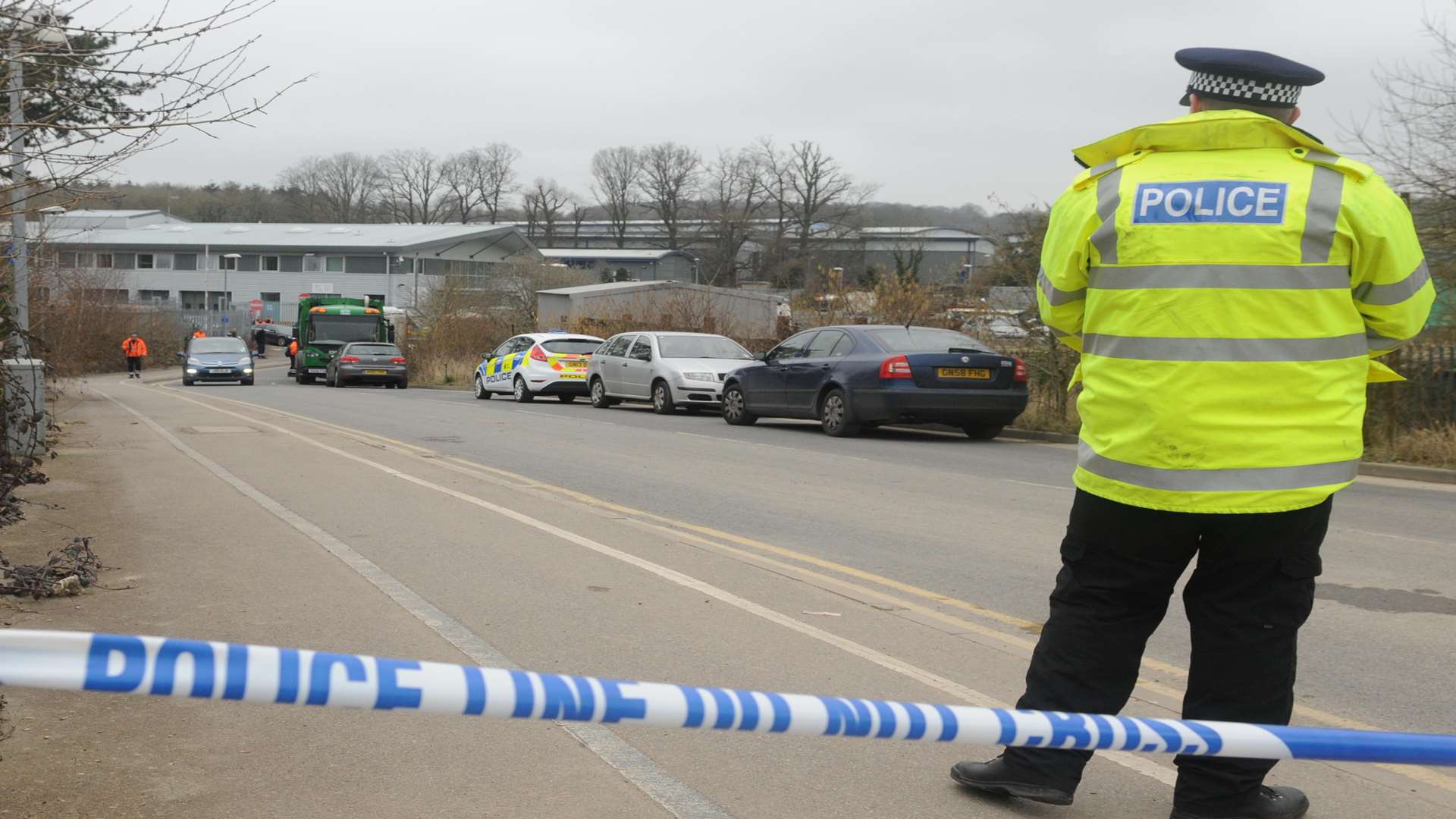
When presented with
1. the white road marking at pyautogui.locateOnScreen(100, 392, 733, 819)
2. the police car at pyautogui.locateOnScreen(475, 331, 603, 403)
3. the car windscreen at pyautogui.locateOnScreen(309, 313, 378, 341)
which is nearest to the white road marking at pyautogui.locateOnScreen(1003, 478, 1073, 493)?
the white road marking at pyautogui.locateOnScreen(100, 392, 733, 819)

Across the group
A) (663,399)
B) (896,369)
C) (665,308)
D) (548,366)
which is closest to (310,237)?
(665,308)

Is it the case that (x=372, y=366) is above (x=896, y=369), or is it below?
below

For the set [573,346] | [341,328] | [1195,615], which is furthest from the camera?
[341,328]

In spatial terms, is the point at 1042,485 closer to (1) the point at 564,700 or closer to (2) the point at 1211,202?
(2) the point at 1211,202

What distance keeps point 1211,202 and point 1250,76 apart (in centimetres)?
36

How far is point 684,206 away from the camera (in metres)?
88.4

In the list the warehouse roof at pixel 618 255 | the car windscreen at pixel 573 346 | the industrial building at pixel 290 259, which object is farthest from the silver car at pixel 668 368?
the warehouse roof at pixel 618 255

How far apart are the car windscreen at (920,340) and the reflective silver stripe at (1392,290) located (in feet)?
44.5

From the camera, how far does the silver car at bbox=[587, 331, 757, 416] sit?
74.2 feet

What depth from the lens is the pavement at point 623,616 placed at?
408 cm

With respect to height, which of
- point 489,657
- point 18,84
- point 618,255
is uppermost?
point 618,255

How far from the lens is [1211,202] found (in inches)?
132

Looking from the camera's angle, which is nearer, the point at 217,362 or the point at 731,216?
the point at 217,362

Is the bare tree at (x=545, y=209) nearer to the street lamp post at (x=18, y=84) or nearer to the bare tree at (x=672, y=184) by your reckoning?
the bare tree at (x=672, y=184)
